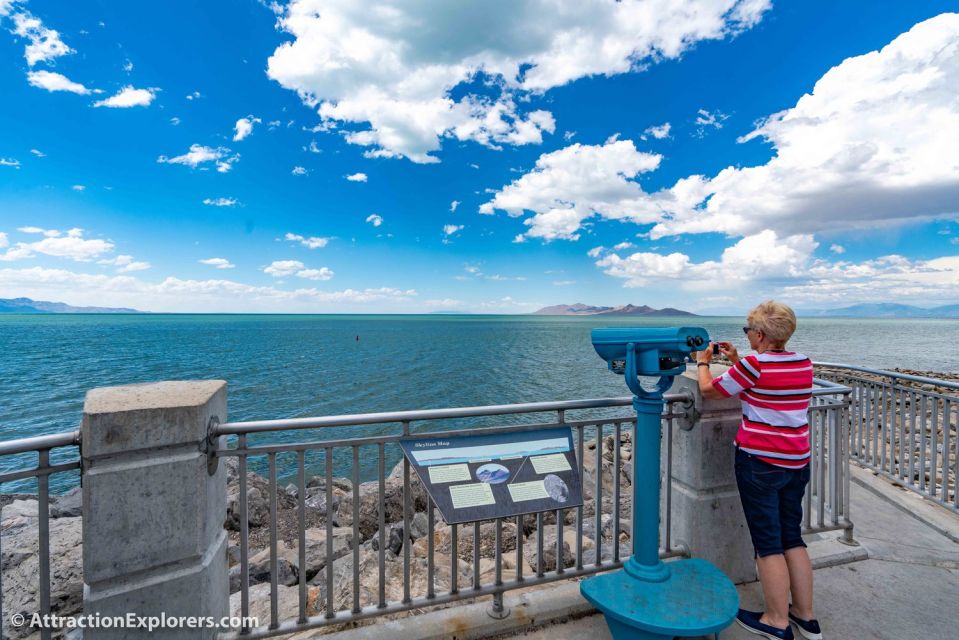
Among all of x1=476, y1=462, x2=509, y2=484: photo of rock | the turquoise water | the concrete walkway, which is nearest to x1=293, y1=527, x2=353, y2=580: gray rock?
the concrete walkway

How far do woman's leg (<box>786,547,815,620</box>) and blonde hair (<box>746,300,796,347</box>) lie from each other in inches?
54.2

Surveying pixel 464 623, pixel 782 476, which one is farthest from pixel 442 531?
pixel 782 476

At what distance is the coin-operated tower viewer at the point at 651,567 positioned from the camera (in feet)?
8.77

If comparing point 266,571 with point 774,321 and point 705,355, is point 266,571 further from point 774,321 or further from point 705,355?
point 774,321

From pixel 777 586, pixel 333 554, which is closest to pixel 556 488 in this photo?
pixel 777 586

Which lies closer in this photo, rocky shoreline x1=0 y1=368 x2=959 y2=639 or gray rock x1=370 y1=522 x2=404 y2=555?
rocky shoreline x1=0 y1=368 x2=959 y2=639

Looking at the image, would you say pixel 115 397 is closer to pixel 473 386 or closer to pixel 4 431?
pixel 4 431

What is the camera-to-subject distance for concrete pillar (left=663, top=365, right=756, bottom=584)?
3.52 m

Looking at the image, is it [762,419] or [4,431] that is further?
[4,431]

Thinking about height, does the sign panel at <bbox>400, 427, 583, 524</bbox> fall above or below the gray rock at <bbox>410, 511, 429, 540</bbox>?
above

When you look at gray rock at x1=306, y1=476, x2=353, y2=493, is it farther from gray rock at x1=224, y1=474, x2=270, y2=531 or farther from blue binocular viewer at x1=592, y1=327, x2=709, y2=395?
blue binocular viewer at x1=592, y1=327, x2=709, y2=395

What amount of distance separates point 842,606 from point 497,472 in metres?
2.86

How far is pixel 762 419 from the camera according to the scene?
3.01 meters

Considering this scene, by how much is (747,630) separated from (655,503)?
109 centimetres
